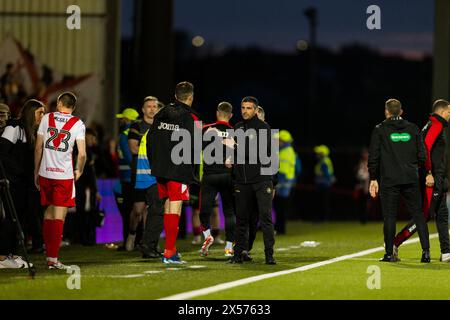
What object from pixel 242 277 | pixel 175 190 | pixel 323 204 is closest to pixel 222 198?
pixel 175 190

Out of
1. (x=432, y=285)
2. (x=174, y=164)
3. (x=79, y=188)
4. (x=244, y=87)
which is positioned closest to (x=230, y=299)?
(x=432, y=285)

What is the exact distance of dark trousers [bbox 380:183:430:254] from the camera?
1498 cm

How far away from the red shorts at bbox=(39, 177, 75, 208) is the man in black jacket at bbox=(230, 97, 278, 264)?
85.6 inches

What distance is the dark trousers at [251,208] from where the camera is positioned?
570 inches

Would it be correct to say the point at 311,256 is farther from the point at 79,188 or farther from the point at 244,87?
the point at 244,87

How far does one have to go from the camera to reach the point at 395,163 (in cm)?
1494

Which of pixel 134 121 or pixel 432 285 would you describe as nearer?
pixel 432 285

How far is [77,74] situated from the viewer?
2742 cm

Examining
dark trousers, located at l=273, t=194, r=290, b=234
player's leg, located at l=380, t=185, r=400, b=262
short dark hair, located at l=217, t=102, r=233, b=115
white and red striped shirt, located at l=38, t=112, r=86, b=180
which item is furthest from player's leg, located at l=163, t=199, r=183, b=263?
dark trousers, located at l=273, t=194, r=290, b=234

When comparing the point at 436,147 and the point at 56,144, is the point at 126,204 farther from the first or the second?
the point at 436,147

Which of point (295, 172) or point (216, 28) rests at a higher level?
point (216, 28)

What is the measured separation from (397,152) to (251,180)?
196 cm
